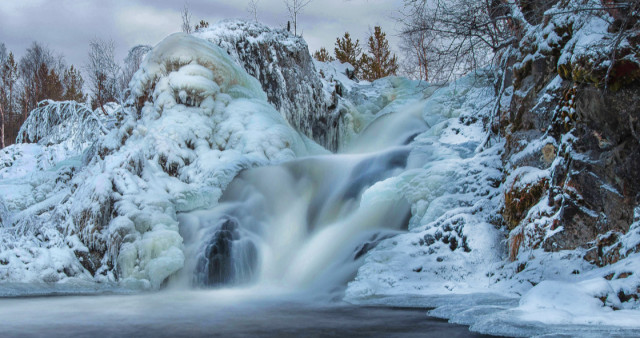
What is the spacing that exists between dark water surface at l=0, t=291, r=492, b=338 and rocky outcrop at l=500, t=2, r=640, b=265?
1.83 metres

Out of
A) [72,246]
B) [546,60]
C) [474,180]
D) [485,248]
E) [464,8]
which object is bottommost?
[485,248]

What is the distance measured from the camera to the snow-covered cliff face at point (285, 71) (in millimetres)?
13859

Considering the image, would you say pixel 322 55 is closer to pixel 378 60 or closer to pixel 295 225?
pixel 378 60

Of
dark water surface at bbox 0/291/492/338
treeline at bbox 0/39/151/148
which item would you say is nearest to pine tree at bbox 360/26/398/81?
treeline at bbox 0/39/151/148

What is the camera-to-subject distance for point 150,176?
8.74 metres

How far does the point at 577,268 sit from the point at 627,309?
1.30 metres

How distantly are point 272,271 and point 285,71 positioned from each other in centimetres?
838

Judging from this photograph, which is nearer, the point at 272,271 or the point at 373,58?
the point at 272,271

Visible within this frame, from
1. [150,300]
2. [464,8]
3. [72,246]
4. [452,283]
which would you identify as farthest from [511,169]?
[72,246]

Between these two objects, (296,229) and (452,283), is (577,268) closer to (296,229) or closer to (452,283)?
(452,283)

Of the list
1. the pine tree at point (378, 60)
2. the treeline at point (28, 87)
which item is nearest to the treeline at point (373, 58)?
the pine tree at point (378, 60)

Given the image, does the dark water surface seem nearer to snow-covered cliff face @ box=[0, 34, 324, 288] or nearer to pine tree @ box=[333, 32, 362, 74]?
snow-covered cliff face @ box=[0, 34, 324, 288]

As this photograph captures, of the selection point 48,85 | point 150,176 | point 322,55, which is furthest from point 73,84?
point 150,176

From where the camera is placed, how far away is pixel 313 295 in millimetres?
6266
